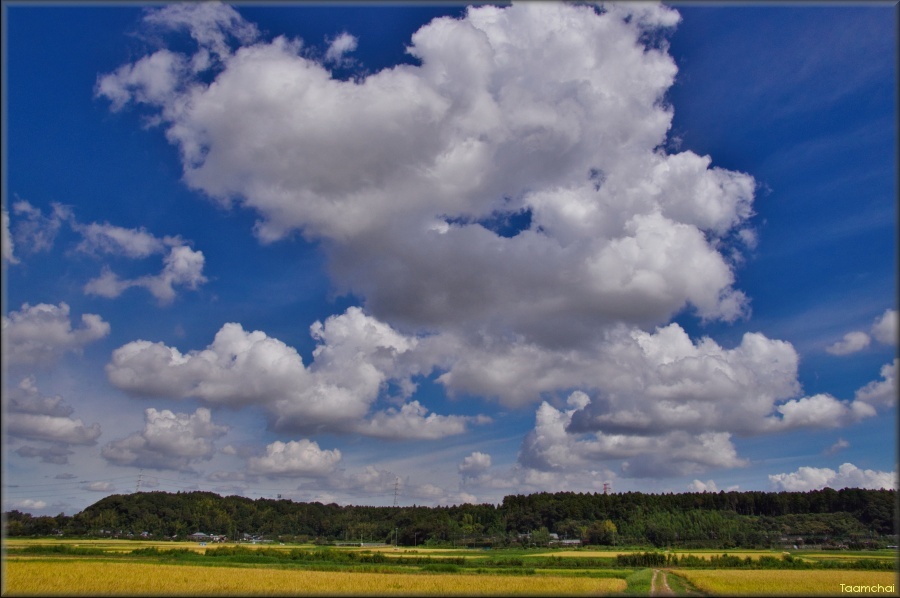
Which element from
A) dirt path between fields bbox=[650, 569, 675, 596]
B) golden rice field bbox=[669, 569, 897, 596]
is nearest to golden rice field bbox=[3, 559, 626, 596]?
dirt path between fields bbox=[650, 569, 675, 596]

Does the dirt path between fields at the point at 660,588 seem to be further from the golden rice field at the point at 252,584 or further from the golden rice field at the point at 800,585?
the golden rice field at the point at 252,584

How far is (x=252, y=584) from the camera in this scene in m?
51.1

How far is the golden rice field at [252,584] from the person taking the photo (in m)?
43.9

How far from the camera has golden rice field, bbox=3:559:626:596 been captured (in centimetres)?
4394

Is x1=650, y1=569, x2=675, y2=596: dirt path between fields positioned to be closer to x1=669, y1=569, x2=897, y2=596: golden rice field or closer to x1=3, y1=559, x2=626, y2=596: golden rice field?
x1=669, y1=569, x2=897, y2=596: golden rice field

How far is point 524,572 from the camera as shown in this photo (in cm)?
6919

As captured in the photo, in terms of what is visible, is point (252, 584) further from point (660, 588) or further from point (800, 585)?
point (800, 585)

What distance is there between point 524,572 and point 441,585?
20190 millimetres

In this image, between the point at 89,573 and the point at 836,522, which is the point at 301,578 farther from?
the point at 836,522

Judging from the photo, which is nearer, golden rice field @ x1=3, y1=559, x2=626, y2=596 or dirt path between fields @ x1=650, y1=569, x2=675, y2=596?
dirt path between fields @ x1=650, y1=569, x2=675, y2=596

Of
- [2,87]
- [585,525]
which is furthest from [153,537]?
[2,87]

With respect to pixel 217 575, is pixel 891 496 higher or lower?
lower

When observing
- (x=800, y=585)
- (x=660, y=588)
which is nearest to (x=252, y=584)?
(x=660, y=588)

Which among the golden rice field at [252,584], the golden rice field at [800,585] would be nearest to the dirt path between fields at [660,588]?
the golden rice field at [800,585]
